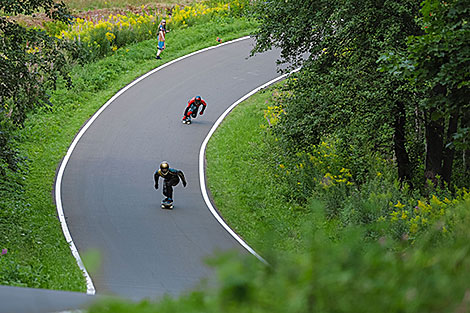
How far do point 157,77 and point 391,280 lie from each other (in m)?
26.3

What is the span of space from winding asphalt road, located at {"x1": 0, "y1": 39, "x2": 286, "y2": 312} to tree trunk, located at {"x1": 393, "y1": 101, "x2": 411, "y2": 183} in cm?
517

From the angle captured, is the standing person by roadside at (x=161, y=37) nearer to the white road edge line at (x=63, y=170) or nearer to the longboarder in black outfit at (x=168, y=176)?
the white road edge line at (x=63, y=170)

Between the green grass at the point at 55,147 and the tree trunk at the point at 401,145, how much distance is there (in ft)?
27.2

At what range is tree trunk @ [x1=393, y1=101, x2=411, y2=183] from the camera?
14.9 meters

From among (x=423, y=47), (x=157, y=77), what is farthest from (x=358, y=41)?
(x=157, y=77)

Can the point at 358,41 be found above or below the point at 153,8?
below

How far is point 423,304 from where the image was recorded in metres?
2.79

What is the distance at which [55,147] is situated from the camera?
68.9ft

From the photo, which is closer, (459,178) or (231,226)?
(231,226)

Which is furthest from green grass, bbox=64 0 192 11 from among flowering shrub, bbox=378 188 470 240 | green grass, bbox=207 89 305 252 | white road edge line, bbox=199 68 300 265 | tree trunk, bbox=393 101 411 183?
flowering shrub, bbox=378 188 470 240

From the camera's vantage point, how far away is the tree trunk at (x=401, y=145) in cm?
1485

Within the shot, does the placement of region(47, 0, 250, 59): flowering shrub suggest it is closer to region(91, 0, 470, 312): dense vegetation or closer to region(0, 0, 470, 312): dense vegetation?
region(0, 0, 470, 312): dense vegetation

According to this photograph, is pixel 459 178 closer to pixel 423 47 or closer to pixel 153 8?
pixel 423 47

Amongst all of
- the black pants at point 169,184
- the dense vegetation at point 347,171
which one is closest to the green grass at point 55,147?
the dense vegetation at point 347,171
